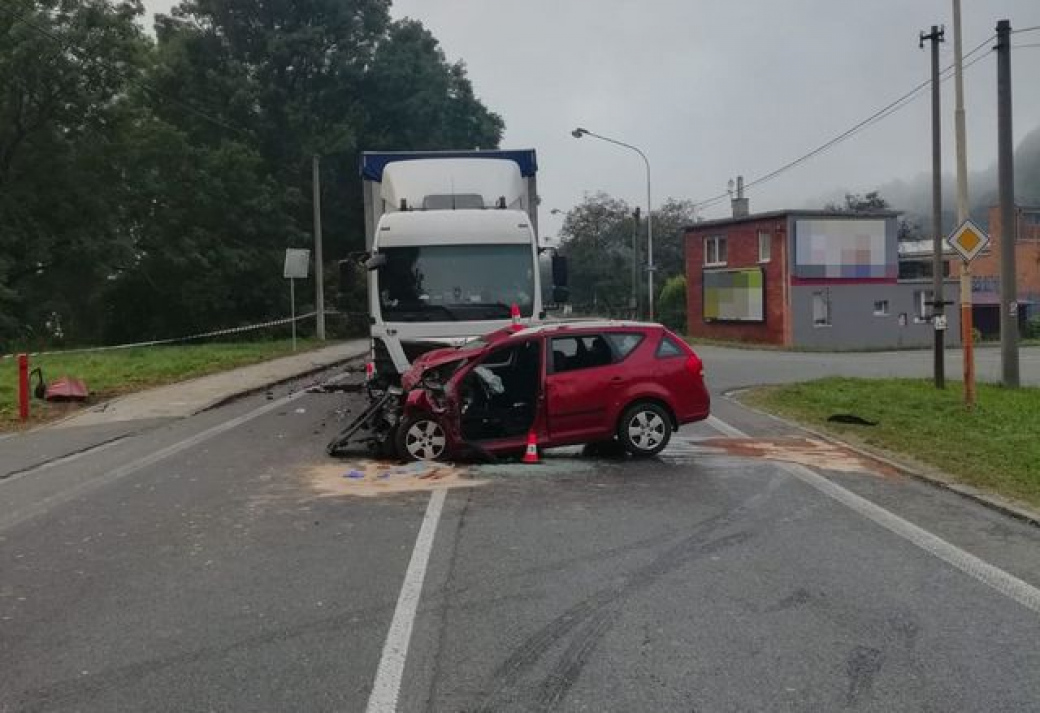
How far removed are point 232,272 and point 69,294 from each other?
6.20m

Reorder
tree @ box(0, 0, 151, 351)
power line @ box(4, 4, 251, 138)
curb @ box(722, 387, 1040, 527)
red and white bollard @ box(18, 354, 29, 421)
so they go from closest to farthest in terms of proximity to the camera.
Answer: curb @ box(722, 387, 1040, 527), red and white bollard @ box(18, 354, 29, 421), power line @ box(4, 4, 251, 138), tree @ box(0, 0, 151, 351)

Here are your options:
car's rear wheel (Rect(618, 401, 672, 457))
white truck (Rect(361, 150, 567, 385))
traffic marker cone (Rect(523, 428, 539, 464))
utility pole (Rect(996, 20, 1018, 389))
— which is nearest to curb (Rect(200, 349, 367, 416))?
white truck (Rect(361, 150, 567, 385))

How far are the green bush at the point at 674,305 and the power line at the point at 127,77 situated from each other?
23943 mm

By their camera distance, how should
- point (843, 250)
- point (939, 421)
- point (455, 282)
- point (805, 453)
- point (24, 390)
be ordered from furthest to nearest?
point (843, 250), point (24, 390), point (939, 421), point (455, 282), point (805, 453)

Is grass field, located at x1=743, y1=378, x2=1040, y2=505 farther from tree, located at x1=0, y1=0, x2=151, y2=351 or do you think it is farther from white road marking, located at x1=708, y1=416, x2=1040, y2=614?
tree, located at x1=0, y1=0, x2=151, y2=351

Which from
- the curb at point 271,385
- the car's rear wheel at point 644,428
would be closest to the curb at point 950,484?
the car's rear wheel at point 644,428

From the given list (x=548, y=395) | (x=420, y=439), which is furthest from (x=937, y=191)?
(x=420, y=439)

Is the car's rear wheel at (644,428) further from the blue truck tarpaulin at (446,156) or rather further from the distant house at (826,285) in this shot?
the distant house at (826,285)

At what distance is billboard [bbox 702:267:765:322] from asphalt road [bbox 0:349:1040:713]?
3609 cm

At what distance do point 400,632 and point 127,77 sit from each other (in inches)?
1439

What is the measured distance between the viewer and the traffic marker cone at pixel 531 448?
404 inches

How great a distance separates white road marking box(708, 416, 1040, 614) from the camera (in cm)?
575

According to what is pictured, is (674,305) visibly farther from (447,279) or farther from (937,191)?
(447,279)

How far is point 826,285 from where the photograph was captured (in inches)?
1699
